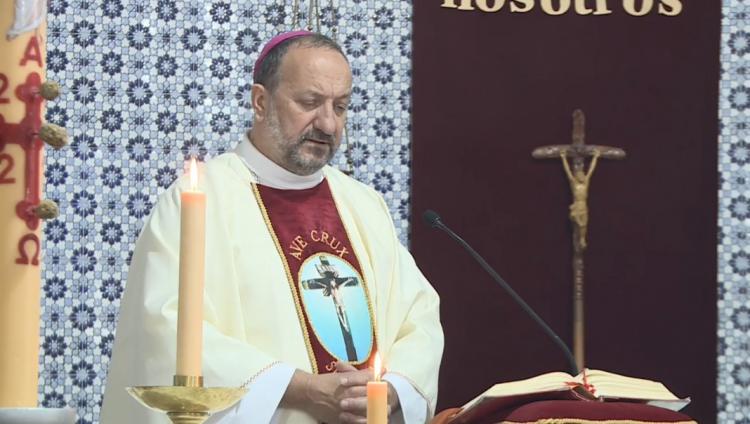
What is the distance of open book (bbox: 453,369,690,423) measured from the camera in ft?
11.9

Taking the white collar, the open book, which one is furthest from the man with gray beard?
the open book

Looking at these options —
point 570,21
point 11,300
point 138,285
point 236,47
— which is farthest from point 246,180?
point 570,21

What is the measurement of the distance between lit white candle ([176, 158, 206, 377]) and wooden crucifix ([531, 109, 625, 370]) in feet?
17.4

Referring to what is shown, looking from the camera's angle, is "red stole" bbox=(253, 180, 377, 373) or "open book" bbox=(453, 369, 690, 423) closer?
"open book" bbox=(453, 369, 690, 423)

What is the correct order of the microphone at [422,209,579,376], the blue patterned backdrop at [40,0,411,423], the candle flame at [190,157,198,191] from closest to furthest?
the candle flame at [190,157,198,191] < the microphone at [422,209,579,376] < the blue patterned backdrop at [40,0,411,423]

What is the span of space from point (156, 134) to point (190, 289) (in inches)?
204

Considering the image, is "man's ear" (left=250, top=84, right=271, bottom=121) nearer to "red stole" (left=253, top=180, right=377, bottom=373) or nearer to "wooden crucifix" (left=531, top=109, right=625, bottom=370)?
"red stole" (left=253, top=180, right=377, bottom=373)

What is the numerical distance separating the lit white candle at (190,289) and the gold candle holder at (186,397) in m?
0.02

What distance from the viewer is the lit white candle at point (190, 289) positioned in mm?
1868

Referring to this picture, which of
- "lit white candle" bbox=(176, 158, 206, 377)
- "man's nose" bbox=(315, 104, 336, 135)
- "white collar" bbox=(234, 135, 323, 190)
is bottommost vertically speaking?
"lit white candle" bbox=(176, 158, 206, 377)

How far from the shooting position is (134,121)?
698cm

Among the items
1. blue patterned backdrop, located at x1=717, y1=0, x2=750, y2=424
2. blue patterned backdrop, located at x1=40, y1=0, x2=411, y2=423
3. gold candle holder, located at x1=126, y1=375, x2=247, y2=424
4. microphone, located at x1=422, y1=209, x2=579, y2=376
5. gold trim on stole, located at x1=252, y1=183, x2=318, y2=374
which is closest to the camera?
gold candle holder, located at x1=126, y1=375, x2=247, y2=424

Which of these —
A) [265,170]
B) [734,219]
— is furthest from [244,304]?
[734,219]

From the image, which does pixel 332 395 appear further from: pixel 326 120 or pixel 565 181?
pixel 565 181
